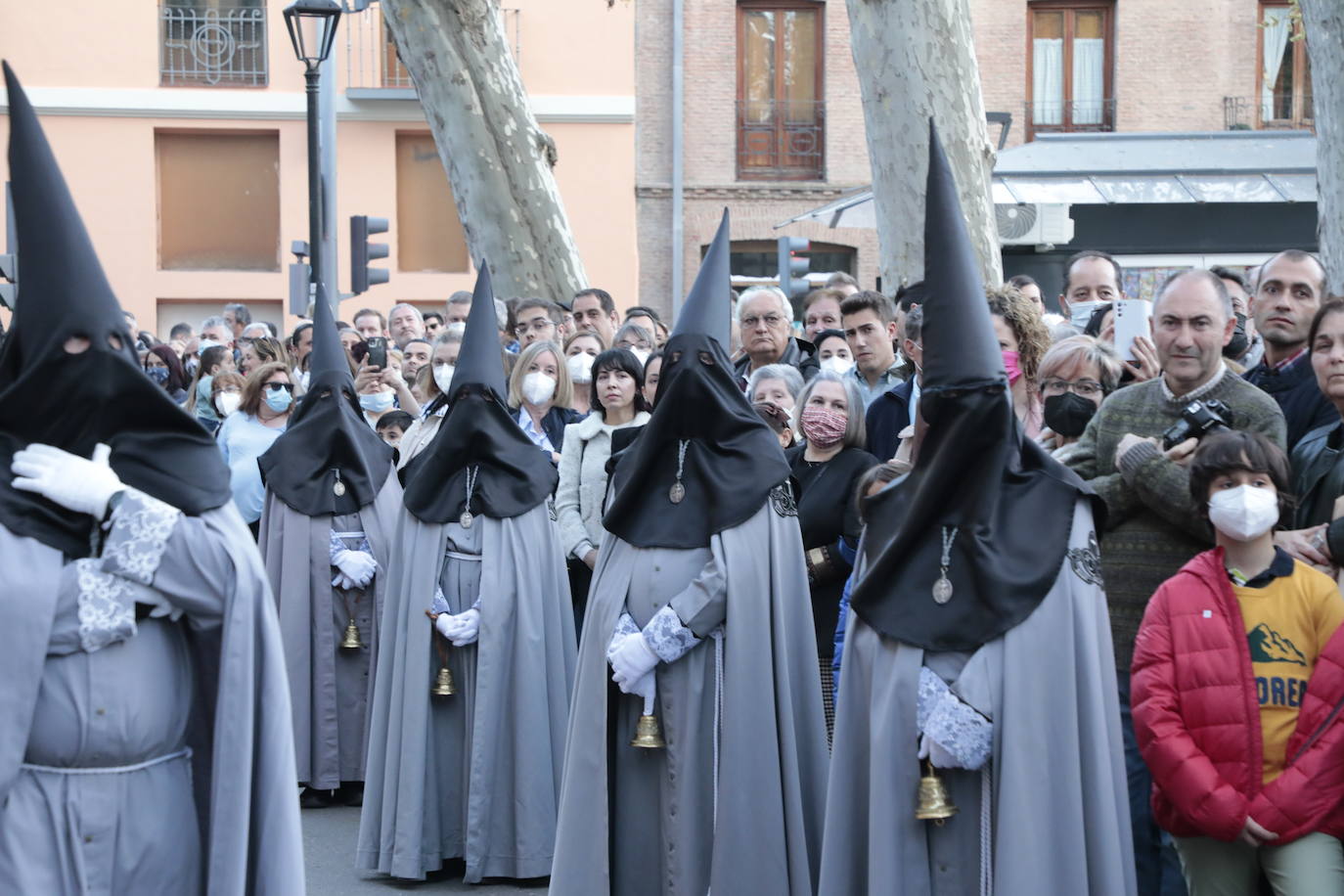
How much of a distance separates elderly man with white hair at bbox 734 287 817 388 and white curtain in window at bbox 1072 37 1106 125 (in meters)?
19.8

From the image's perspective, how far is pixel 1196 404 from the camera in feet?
18.3

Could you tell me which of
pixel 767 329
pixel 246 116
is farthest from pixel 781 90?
pixel 767 329

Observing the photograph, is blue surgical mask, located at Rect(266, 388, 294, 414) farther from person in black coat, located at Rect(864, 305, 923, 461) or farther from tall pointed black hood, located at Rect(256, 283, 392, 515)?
person in black coat, located at Rect(864, 305, 923, 461)

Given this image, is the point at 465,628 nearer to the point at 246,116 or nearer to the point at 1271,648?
the point at 1271,648

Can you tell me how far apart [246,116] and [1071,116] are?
12.7m

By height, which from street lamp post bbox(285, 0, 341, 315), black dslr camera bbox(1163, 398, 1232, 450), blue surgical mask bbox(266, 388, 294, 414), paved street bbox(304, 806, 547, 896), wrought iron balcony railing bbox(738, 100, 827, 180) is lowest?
paved street bbox(304, 806, 547, 896)

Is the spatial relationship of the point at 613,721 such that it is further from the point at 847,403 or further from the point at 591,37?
the point at 591,37

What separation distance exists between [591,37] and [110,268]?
7.95 m

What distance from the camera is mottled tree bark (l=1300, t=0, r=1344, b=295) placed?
12047mm

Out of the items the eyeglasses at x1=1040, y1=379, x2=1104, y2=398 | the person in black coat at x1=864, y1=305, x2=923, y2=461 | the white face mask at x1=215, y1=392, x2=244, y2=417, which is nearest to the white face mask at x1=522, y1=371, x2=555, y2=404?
the person in black coat at x1=864, y1=305, x2=923, y2=461

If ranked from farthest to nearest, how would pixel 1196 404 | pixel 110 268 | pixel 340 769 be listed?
1. pixel 110 268
2. pixel 340 769
3. pixel 1196 404

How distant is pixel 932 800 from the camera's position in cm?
485

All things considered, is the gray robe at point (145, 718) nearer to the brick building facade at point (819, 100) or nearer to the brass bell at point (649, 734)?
the brass bell at point (649, 734)

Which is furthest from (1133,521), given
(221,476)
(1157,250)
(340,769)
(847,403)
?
(1157,250)
